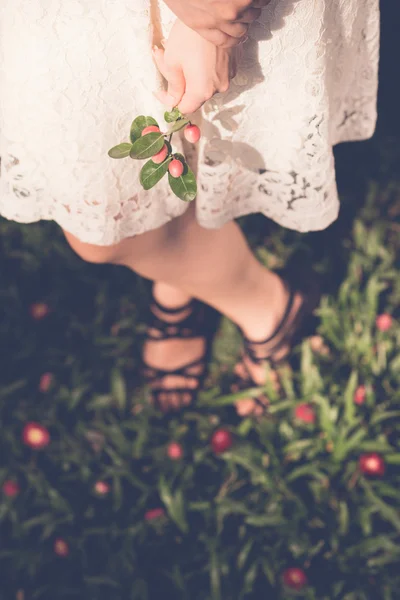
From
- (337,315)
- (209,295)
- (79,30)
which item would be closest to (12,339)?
(209,295)

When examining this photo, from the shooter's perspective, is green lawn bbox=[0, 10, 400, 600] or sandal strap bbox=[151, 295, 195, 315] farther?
sandal strap bbox=[151, 295, 195, 315]

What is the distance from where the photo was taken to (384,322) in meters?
1.60

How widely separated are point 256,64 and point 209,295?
641 mm

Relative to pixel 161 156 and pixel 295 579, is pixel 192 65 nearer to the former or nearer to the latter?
pixel 161 156

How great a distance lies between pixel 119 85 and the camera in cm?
81

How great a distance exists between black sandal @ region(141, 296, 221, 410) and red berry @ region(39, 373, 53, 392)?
0.86ft

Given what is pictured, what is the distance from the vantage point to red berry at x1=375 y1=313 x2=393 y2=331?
1.60m

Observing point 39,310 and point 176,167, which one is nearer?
point 176,167

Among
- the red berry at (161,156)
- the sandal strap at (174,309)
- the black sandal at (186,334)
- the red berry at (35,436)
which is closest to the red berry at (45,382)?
the red berry at (35,436)

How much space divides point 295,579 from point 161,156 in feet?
3.33

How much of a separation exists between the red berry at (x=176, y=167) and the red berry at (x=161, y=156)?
0.5 inches

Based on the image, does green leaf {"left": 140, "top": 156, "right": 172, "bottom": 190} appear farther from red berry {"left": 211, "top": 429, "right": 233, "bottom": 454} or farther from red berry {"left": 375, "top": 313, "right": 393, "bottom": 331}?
red berry {"left": 375, "top": 313, "right": 393, "bottom": 331}

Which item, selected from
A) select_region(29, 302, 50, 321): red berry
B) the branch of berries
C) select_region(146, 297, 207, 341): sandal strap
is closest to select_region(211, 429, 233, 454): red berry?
select_region(146, 297, 207, 341): sandal strap

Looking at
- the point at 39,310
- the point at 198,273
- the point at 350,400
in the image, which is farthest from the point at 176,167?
the point at 39,310
